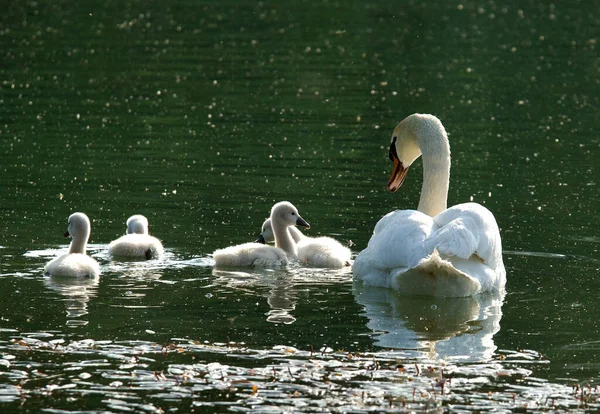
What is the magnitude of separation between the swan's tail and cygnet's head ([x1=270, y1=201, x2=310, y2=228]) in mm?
2575

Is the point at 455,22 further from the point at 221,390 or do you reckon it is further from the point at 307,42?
the point at 221,390

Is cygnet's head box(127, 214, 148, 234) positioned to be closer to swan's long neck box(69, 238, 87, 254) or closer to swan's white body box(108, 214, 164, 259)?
swan's white body box(108, 214, 164, 259)

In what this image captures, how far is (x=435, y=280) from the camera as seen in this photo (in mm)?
10547

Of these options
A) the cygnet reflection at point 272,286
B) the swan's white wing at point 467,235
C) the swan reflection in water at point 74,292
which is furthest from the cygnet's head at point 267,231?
the swan's white wing at point 467,235

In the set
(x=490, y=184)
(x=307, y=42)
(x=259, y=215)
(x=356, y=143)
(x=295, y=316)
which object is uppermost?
(x=307, y=42)

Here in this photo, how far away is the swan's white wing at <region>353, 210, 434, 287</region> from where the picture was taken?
10789 millimetres

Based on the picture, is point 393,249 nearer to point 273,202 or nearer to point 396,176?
point 396,176

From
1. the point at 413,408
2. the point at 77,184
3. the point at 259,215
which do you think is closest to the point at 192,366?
the point at 413,408

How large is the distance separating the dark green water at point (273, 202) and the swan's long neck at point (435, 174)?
38.5 inches

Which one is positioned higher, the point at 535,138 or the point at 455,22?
the point at 455,22

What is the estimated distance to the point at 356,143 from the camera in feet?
68.0

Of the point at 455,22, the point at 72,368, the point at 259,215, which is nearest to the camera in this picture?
the point at 72,368

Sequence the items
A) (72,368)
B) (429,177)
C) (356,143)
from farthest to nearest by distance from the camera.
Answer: (356,143) < (429,177) < (72,368)

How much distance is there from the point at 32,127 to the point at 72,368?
45.3 feet
